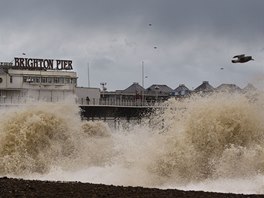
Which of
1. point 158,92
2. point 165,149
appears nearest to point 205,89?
point 165,149

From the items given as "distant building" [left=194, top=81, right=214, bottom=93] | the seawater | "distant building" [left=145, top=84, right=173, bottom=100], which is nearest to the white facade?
"distant building" [left=194, top=81, right=214, bottom=93]

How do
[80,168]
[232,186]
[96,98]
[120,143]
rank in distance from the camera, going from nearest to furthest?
[232,186] < [80,168] < [120,143] < [96,98]

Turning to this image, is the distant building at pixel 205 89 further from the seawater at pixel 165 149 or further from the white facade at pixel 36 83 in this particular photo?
the white facade at pixel 36 83

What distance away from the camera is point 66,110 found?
1141 inches

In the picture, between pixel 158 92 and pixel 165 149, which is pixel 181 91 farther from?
pixel 165 149

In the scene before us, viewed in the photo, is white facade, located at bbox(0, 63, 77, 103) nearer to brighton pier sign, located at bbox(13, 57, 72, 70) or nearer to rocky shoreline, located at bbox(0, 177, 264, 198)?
brighton pier sign, located at bbox(13, 57, 72, 70)

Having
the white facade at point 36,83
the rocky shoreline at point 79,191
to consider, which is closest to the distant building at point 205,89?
the rocky shoreline at point 79,191

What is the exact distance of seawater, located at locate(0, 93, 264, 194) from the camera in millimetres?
17516

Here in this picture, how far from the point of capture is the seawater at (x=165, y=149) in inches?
690

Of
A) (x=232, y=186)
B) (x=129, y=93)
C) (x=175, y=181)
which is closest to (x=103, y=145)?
(x=175, y=181)

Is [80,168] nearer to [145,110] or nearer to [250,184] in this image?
[250,184]

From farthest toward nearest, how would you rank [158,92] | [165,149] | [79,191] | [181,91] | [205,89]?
[158,92] < [181,91] < [205,89] < [165,149] < [79,191]

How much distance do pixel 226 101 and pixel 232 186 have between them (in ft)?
21.8

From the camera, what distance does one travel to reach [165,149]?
64.6ft
